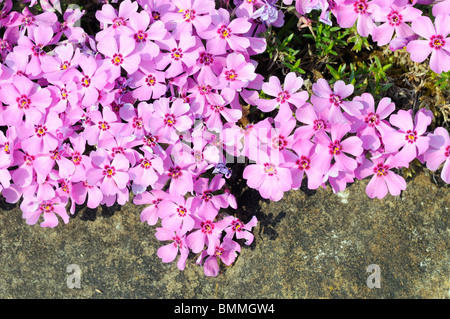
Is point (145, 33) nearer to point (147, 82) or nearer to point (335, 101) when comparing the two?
point (147, 82)

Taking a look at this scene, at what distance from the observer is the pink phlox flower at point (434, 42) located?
226cm

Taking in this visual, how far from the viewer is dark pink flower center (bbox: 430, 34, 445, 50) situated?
7.48 feet

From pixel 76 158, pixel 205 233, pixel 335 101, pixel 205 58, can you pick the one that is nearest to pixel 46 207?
pixel 76 158

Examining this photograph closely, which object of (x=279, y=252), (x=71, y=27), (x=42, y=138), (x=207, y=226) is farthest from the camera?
(x=279, y=252)

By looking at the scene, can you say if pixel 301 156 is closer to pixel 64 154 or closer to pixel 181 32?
pixel 181 32

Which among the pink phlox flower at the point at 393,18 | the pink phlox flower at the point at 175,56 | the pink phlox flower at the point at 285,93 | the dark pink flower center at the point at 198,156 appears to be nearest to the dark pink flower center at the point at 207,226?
the dark pink flower center at the point at 198,156

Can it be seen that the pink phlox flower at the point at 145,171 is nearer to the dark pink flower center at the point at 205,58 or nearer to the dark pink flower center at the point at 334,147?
the dark pink flower center at the point at 205,58

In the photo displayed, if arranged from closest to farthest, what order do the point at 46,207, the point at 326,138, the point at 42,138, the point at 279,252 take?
1. the point at 326,138
2. the point at 42,138
3. the point at 46,207
4. the point at 279,252

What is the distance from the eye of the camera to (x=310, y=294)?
296cm

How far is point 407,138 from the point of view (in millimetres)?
2316

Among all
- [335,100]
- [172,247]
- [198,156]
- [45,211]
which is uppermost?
[335,100]

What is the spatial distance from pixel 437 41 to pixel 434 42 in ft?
0.04

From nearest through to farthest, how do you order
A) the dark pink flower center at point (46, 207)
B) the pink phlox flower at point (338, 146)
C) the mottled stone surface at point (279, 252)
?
the pink phlox flower at point (338, 146), the dark pink flower center at point (46, 207), the mottled stone surface at point (279, 252)
